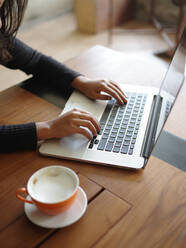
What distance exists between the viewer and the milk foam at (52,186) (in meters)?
0.62

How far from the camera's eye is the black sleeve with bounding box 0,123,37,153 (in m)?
0.83

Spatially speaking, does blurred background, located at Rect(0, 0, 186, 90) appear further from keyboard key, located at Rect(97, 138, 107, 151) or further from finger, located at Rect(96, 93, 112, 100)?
keyboard key, located at Rect(97, 138, 107, 151)

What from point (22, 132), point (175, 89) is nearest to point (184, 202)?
point (175, 89)

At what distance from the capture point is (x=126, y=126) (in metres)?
0.91

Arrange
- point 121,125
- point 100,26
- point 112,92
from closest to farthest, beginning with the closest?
point 121,125, point 112,92, point 100,26

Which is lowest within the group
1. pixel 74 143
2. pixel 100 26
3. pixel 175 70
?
pixel 100 26

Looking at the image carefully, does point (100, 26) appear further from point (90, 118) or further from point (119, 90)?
point (90, 118)

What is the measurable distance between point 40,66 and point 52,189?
69cm

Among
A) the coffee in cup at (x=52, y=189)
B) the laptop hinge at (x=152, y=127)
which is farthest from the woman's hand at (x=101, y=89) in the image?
the coffee in cup at (x=52, y=189)

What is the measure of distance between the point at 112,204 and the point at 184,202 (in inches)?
6.9

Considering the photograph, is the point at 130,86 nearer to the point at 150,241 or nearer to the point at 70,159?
the point at 70,159

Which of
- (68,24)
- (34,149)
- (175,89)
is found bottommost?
(68,24)

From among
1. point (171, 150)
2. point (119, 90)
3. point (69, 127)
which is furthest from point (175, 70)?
point (69, 127)

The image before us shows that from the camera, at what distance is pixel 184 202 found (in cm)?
68
